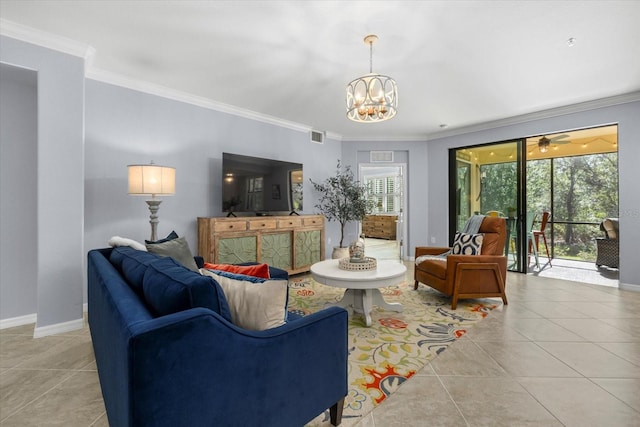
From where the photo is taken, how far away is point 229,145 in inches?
173

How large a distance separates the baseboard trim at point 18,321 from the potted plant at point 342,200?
3991 mm

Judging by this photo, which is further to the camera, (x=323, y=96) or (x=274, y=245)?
(x=274, y=245)

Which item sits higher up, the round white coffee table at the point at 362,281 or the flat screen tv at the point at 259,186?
the flat screen tv at the point at 259,186

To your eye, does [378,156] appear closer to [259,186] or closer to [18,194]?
[259,186]

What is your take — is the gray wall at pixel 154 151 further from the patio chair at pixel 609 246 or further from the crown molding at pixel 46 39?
the patio chair at pixel 609 246

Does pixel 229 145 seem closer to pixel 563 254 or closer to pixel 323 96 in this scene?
pixel 323 96

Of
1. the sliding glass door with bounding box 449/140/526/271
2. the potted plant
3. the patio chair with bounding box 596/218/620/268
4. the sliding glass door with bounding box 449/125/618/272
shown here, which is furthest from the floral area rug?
the patio chair with bounding box 596/218/620/268

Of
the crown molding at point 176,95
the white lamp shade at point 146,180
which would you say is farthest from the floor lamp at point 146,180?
the crown molding at point 176,95

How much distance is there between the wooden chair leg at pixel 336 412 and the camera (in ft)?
4.94

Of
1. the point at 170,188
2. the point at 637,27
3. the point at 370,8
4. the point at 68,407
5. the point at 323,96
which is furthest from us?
the point at 323,96

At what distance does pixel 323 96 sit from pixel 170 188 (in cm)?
224

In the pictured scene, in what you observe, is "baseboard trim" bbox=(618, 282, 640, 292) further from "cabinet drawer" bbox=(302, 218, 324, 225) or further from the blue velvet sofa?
the blue velvet sofa

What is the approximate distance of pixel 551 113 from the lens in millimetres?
4516

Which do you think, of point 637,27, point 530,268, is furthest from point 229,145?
point 530,268
